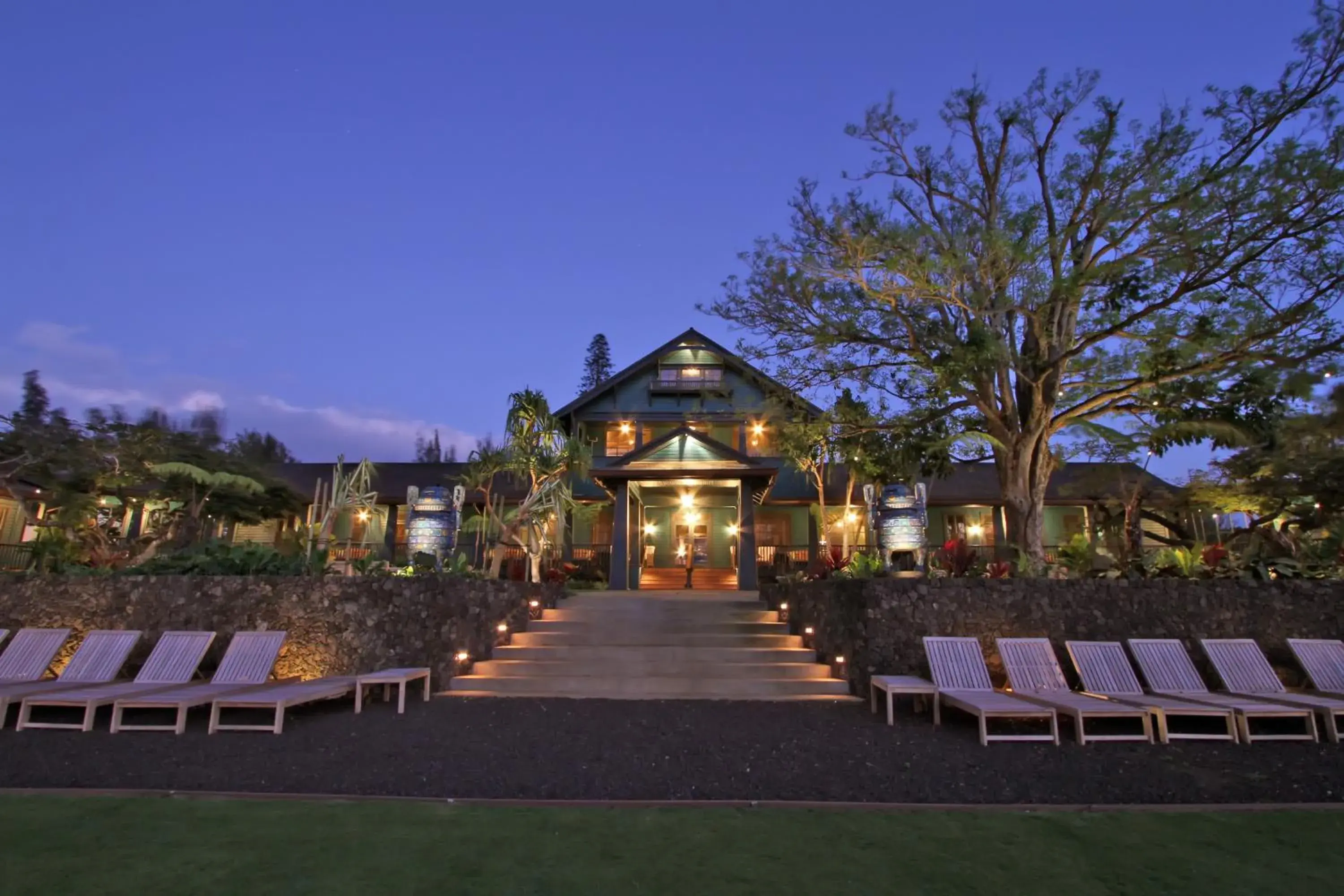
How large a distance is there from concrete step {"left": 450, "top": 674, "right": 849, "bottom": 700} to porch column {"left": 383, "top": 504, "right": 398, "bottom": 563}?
576 inches

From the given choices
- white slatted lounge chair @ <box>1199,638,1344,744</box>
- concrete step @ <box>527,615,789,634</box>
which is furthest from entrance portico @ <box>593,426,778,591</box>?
white slatted lounge chair @ <box>1199,638,1344,744</box>

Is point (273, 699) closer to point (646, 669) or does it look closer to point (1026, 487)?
point (646, 669)

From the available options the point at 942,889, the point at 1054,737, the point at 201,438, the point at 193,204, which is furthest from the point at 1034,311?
the point at 193,204

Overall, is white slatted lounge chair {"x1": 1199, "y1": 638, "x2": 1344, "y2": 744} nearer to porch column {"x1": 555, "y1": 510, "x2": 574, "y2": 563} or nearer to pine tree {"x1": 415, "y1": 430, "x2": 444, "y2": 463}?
porch column {"x1": 555, "y1": 510, "x2": 574, "y2": 563}

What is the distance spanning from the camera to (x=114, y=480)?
16656 millimetres

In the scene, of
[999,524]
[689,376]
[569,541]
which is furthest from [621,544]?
[999,524]

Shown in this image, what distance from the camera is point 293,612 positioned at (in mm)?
9508

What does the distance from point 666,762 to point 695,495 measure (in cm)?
1541

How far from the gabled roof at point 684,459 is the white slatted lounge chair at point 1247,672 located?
34.5 feet

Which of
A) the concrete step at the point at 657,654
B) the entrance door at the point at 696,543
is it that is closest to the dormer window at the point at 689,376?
the entrance door at the point at 696,543

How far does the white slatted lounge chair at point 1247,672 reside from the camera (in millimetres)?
7758

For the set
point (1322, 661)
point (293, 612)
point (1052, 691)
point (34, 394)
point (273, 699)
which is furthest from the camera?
point (34, 394)

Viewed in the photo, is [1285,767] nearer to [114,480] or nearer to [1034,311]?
[1034,311]

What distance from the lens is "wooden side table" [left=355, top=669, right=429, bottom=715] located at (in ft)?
27.5
